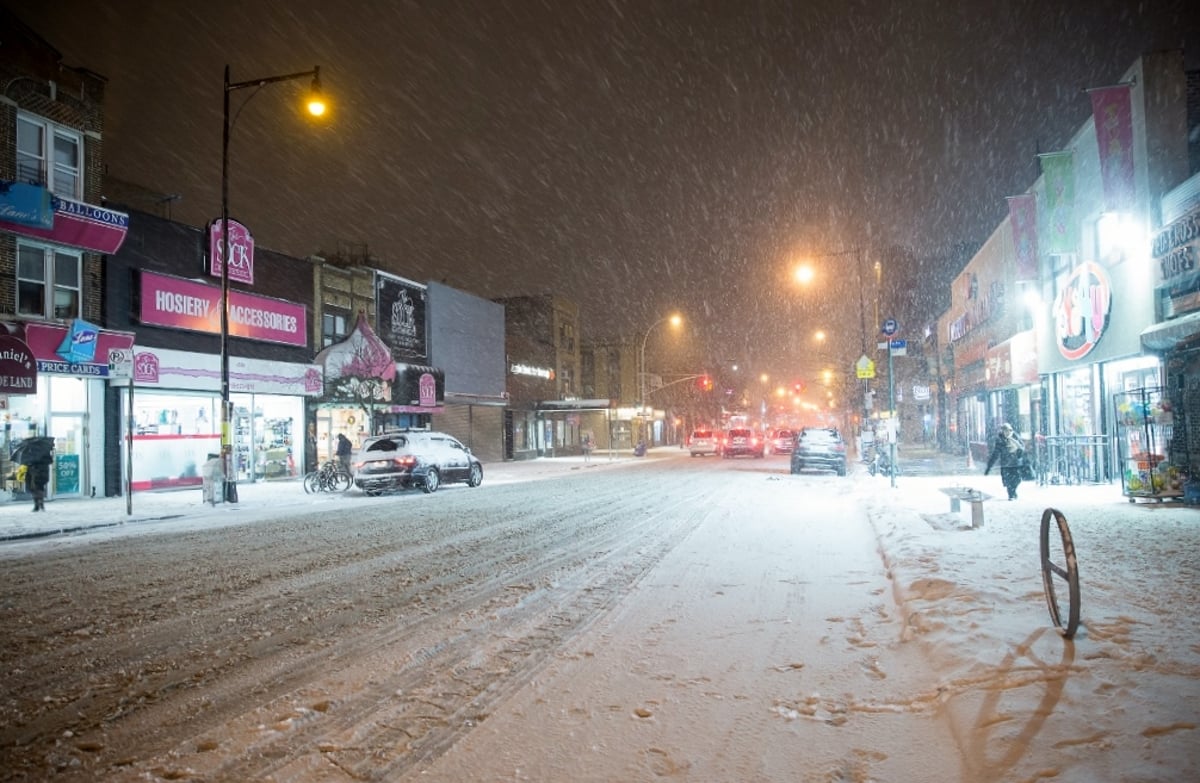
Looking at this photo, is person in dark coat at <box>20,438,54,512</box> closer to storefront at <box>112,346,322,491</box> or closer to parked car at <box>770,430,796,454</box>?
storefront at <box>112,346,322,491</box>

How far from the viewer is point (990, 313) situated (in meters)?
30.5

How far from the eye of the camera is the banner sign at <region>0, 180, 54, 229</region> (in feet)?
59.2

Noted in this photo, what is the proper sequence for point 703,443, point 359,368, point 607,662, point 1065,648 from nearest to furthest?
point 1065,648 → point 607,662 → point 359,368 → point 703,443

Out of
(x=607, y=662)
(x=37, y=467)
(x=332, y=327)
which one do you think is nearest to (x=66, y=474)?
(x=37, y=467)

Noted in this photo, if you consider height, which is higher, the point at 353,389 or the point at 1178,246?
the point at 1178,246

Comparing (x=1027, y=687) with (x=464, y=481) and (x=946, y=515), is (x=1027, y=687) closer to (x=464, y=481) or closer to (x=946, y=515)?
(x=946, y=515)

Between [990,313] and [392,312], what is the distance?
24.4 meters

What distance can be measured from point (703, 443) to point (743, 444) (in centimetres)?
526

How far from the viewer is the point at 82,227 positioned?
64.5ft

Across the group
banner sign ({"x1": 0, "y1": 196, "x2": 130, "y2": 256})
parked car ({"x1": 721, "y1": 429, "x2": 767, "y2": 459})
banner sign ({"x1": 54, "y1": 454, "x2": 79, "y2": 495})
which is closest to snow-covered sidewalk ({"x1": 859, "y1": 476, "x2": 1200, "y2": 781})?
banner sign ({"x1": 54, "y1": 454, "x2": 79, "y2": 495})

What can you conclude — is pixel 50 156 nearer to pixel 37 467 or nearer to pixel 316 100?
pixel 37 467

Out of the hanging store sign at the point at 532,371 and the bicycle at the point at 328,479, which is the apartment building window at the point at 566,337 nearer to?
the hanging store sign at the point at 532,371

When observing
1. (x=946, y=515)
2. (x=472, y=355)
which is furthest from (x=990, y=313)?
(x=472, y=355)

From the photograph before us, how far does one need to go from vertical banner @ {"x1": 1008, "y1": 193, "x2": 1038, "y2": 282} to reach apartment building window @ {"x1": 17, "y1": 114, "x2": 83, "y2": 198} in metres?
25.8
